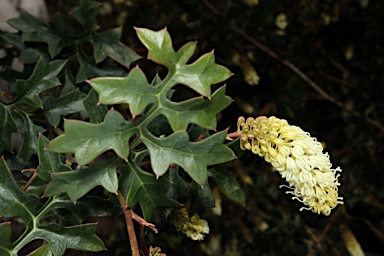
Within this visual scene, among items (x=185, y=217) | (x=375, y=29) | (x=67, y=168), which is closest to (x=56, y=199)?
(x=67, y=168)

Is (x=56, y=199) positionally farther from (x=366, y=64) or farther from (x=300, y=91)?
(x=366, y=64)

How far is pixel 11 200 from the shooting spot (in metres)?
0.73

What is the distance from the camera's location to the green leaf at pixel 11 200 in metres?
0.72

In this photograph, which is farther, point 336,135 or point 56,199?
point 336,135

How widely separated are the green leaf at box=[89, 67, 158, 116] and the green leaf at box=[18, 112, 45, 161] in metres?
0.30

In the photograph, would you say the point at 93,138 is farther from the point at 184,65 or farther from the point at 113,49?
the point at 113,49

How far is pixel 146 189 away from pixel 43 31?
1.52 ft

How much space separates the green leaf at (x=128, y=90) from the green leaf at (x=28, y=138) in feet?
→ 0.97

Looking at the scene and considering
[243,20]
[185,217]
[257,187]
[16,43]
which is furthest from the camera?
[257,187]

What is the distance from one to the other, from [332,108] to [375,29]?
0.96 ft

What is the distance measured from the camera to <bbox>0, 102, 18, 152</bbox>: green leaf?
0.87 m

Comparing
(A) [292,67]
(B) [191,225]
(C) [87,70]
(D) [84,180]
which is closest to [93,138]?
(D) [84,180]

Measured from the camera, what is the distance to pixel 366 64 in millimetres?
1647

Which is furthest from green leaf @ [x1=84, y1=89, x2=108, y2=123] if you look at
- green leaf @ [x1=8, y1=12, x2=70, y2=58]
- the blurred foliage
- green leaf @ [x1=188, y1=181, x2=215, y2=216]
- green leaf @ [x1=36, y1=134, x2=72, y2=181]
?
the blurred foliage
